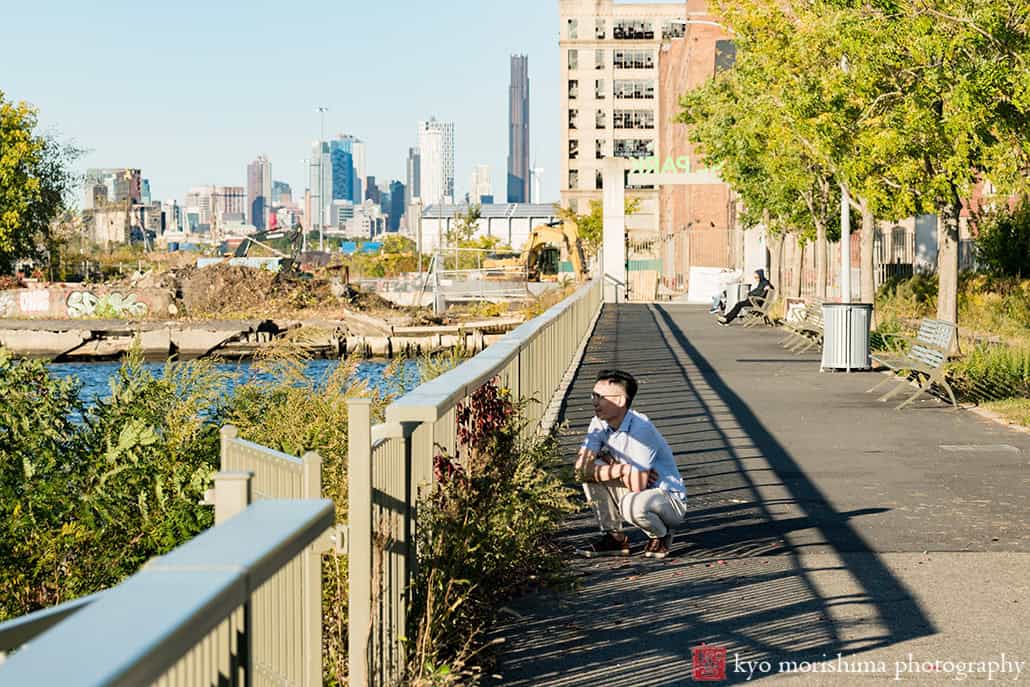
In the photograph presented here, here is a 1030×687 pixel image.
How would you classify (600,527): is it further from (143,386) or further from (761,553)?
(143,386)

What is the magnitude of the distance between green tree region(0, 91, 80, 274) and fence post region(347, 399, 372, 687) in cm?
7429

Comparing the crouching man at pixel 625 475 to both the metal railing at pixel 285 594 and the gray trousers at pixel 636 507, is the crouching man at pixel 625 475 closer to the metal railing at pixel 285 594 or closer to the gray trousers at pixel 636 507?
the gray trousers at pixel 636 507

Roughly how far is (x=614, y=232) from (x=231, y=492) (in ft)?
195

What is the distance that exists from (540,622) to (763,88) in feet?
89.6

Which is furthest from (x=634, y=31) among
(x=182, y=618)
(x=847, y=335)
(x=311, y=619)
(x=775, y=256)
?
(x=182, y=618)

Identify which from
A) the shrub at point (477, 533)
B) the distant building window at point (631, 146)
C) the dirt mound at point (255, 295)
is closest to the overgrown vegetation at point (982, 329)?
the shrub at point (477, 533)

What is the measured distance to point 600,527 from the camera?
30.1 feet

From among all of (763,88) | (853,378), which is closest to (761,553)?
(853,378)

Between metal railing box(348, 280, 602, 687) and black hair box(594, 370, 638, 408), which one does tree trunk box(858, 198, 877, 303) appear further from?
metal railing box(348, 280, 602, 687)

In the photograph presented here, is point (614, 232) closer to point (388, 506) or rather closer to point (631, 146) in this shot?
point (388, 506)

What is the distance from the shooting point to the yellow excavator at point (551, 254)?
75.2m

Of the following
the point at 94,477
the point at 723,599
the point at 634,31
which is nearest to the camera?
the point at 723,599

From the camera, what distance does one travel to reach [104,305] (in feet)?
265

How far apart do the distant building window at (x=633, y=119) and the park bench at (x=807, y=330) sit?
460 feet
